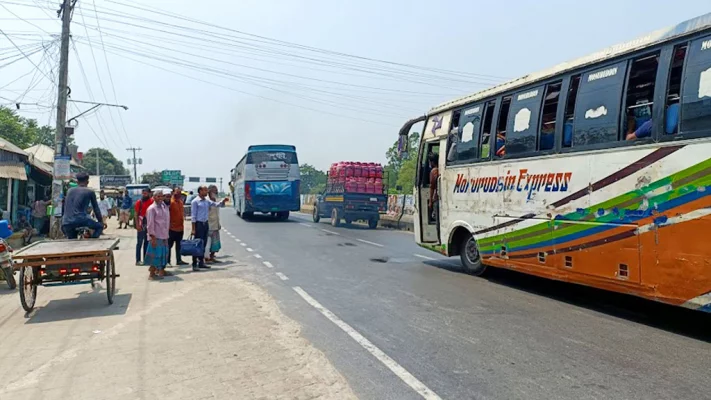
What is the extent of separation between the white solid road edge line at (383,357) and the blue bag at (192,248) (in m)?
4.71

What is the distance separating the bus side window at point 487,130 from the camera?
9.35 metres

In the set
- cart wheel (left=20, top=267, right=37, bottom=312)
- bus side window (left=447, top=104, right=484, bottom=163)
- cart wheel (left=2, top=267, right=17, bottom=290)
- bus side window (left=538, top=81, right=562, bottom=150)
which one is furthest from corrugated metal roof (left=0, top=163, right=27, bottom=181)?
bus side window (left=538, top=81, right=562, bottom=150)

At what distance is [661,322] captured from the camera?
6.44 metres

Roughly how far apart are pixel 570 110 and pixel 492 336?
12.4 ft

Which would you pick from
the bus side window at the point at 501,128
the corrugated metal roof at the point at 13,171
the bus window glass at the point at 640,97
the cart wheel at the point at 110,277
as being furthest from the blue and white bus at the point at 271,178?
the bus window glass at the point at 640,97

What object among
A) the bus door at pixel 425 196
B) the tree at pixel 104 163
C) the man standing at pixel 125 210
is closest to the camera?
the bus door at pixel 425 196

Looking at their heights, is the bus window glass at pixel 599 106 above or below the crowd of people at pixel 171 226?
above

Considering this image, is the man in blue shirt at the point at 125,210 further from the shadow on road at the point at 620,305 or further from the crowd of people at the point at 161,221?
the shadow on road at the point at 620,305

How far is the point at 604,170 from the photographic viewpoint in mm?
6719

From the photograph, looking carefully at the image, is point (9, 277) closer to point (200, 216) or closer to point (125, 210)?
point (200, 216)

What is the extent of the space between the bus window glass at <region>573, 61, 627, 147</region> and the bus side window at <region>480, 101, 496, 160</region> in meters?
2.15

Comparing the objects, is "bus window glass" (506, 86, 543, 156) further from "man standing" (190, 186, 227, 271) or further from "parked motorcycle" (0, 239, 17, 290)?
"parked motorcycle" (0, 239, 17, 290)

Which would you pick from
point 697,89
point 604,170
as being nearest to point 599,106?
point 604,170

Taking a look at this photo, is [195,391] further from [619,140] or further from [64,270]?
[619,140]
